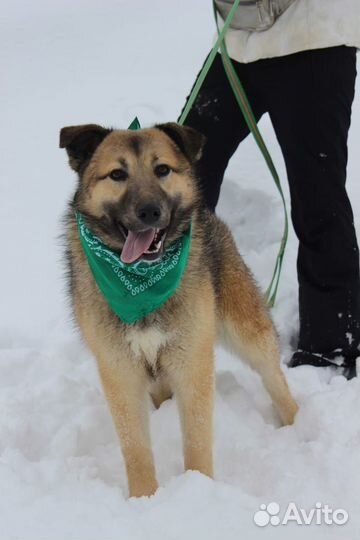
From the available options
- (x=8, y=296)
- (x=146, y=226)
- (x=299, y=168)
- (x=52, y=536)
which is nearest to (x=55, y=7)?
(x=8, y=296)

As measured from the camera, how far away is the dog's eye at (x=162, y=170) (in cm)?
249

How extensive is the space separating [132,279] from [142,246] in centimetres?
16

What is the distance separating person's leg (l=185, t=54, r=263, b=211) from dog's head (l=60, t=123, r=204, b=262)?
895mm

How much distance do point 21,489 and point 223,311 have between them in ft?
3.96

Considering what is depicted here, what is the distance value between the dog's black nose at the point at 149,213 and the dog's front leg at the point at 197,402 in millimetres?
548

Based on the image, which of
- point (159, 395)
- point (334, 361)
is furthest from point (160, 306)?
point (334, 361)

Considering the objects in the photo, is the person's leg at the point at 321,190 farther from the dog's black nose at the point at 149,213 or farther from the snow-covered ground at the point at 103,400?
the dog's black nose at the point at 149,213

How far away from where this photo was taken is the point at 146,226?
7.64 ft

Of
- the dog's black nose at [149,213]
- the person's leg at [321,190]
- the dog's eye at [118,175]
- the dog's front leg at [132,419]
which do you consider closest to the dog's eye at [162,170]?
the dog's eye at [118,175]

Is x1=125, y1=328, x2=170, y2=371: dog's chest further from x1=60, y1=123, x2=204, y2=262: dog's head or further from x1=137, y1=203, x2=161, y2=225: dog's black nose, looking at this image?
x1=137, y1=203, x2=161, y2=225: dog's black nose

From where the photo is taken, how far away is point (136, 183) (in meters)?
2.40

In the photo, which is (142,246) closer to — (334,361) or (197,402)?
(197,402)

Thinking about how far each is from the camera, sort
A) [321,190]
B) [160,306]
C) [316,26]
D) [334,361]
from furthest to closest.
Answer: [334,361] → [321,190] → [316,26] → [160,306]

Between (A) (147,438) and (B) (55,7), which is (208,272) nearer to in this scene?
(A) (147,438)
